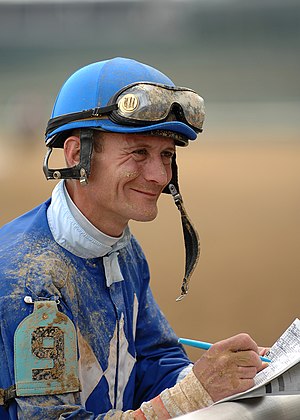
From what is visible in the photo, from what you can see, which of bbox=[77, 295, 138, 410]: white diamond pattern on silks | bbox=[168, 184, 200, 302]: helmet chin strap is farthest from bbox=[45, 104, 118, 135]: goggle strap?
bbox=[77, 295, 138, 410]: white diamond pattern on silks

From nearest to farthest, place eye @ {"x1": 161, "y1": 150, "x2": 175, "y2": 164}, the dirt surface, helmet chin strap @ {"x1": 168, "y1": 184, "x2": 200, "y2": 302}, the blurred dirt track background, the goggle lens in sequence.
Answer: the goggle lens
eye @ {"x1": 161, "y1": 150, "x2": 175, "y2": 164}
helmet chin strap @ {"x1": 168, "y1": 184, "x2": 200, "y2": 302}
the dirt surface
the blurred dirt track background

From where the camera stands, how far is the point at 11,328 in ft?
4.85

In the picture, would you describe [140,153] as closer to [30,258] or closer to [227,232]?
[30,258]

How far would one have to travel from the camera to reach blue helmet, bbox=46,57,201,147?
1610 millimetres

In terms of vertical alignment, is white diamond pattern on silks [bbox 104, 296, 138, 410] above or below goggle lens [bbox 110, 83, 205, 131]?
below

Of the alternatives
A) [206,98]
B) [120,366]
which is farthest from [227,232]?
[120,366]

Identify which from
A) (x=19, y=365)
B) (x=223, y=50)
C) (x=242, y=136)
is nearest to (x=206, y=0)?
(x=223, y=50)

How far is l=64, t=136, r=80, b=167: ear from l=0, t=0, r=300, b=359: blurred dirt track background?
3158mm

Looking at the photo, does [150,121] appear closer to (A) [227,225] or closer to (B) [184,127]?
(B) [184,127]

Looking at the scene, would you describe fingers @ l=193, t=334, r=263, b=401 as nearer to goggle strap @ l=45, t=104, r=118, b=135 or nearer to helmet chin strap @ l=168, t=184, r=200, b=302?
helmet chin strap @ l=168, t=184, r=200, b=302

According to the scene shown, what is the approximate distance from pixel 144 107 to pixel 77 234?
0.95ft

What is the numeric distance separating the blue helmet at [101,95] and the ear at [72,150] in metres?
0.03

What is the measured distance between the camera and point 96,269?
1.70 meters

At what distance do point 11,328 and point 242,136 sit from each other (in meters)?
4.26
